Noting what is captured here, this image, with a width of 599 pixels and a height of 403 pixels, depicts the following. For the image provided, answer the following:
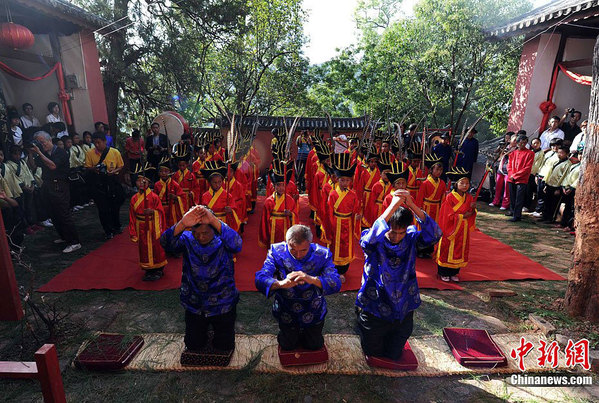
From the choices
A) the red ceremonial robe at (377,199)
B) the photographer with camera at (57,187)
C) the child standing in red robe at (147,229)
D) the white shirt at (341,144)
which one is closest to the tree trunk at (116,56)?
the photographer with camera at (57,187)

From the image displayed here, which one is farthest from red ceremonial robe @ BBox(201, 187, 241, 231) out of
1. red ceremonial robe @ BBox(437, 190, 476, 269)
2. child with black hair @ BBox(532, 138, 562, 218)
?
child with black hair @ BBox(532, 138, 562, 218)

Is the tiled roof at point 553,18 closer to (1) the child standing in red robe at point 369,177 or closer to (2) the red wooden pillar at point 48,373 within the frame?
(1) the child standing in red robe at point 369,177

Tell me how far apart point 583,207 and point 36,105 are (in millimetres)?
12067

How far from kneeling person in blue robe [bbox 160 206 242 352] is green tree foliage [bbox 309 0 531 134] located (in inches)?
232

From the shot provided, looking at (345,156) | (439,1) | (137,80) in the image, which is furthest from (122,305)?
(439,1)

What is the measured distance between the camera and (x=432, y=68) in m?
12.4

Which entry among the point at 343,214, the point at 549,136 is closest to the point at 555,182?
the point at 549,136

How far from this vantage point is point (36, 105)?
31.5 ft

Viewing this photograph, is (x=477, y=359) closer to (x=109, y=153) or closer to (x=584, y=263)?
(x=584, y=263)

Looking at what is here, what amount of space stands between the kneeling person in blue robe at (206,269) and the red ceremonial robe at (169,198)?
3.30m

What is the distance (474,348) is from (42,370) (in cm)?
361

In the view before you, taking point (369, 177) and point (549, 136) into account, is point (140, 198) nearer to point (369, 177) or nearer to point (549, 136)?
point (369, 177)

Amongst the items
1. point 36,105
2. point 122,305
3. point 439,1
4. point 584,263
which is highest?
point 439,1

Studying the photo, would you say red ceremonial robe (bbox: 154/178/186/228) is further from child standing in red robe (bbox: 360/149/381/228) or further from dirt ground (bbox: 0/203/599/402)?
child standing in red robe (bbox: 360/149/381/228)
